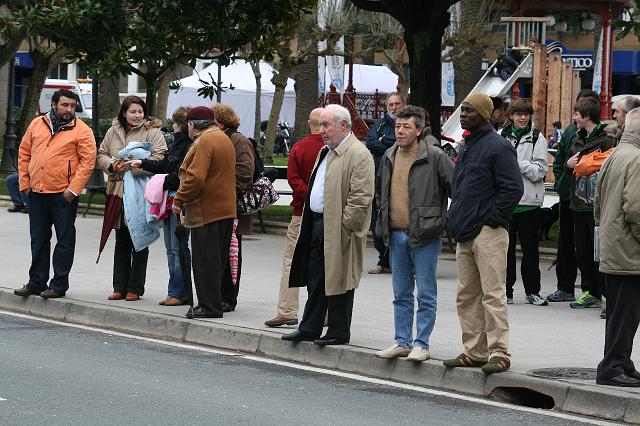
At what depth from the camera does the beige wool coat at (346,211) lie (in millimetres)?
10211

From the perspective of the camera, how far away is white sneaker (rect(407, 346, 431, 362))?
31.8ft

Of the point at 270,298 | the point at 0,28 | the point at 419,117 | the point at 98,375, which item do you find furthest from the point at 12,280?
the point at 0,28

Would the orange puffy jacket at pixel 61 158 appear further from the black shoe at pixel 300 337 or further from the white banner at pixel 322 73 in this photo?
the white banner at pixel 322 73

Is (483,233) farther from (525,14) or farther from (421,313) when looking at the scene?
(525,14)

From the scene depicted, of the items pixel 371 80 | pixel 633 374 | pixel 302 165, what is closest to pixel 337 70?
pixel 371 80

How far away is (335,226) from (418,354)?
3.91ft

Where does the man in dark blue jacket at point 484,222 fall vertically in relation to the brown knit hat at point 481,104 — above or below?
below

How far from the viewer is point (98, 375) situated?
955 cm

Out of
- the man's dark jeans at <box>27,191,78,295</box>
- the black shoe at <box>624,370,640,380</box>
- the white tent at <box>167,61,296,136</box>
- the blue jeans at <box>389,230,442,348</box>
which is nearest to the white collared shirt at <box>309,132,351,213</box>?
the blue jeans at <box>389,230,442,348</box>

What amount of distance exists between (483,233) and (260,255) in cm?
839

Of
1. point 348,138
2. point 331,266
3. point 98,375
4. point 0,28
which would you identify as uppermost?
point 0,28

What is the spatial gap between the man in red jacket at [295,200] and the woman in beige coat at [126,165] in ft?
6.27

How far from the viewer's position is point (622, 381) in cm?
886

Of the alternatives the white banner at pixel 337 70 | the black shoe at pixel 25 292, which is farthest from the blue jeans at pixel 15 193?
the white banner at pixel 337 70
